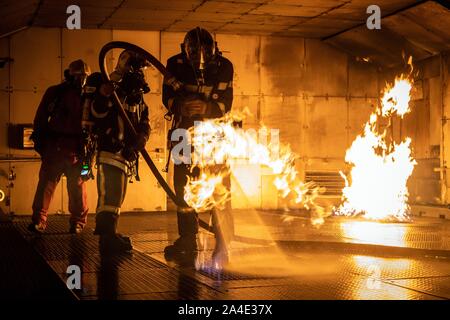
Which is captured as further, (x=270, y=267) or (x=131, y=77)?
(x=131, y=77)

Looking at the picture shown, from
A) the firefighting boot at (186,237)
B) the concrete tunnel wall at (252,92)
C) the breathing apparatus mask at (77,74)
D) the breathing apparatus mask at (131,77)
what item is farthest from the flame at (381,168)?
the breathing apparatus mask at (131,77)

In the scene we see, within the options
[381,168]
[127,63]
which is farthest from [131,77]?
[381,168]

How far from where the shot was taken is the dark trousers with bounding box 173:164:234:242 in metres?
6.61

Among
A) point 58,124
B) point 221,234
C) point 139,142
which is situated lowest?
point 221,234

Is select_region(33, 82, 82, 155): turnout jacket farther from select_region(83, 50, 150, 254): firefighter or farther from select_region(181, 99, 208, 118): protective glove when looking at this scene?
select_region(181, 99, 208, 118): protective glove

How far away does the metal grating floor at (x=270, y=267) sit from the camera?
483cm

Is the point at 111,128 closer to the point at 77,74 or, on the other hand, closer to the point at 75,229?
the point at 77,74

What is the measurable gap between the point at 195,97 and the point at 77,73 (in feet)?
9.29

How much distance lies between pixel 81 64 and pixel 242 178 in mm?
5691

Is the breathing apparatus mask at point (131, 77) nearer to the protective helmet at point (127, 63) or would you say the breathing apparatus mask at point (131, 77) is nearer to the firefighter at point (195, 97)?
the protective helmet at point (127, 63)

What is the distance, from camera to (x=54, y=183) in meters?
8.82

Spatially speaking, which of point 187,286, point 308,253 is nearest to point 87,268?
point 187,286

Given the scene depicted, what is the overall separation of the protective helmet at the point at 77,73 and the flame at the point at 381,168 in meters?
5.70

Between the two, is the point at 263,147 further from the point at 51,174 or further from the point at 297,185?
the point at 51,174
